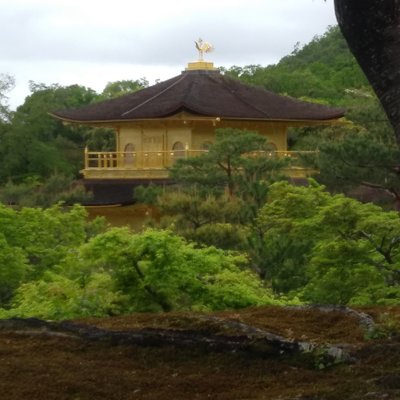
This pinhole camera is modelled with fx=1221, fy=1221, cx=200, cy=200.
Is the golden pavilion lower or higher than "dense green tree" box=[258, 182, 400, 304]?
higher

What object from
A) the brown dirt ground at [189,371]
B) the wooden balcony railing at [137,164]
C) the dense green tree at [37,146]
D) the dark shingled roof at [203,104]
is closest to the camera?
the brown dirt ground at [189,371]

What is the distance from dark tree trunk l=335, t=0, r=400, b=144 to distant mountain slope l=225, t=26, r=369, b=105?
46.4m

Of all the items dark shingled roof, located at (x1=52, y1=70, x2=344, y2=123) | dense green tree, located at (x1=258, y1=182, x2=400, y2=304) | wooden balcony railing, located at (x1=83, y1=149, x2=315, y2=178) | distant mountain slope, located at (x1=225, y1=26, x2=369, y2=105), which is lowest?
dense green tree, located at (x1=258, y1=182, x2=400, y2=304)

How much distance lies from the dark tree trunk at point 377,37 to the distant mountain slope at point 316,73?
46.4m

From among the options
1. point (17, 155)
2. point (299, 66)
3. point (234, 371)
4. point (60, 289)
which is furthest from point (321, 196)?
point (299, 66)

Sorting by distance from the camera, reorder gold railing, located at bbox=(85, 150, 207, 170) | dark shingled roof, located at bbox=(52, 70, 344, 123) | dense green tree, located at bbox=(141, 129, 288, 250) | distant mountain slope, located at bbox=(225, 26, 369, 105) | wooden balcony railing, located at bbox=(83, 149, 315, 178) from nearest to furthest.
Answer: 1. dense green tree, located at bbox=(141, 129, 288, 250)
2. wooden balcony railing, located at bbox=(83, 149, 315, 178)
3. dark shingled roof, located at bbox=(52, 70, 344, 123)
4. gold railing, located at bbox=(85, 150, 207, 170)
5. distant mountain slope, located at bbox=(225, 26, 369, 105)

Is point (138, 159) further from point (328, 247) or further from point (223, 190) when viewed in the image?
point (328, 247)

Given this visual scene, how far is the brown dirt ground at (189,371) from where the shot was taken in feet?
19.6

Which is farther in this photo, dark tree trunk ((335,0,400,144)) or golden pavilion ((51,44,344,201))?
golden pavilion ((51,44,344,201))

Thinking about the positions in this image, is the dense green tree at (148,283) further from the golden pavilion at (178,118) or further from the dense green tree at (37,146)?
the dense green tree at (37,146)

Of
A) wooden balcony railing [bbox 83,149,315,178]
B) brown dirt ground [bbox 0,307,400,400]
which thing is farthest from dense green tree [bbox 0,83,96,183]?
brown dirt ground [bbox 0,307,400,400]

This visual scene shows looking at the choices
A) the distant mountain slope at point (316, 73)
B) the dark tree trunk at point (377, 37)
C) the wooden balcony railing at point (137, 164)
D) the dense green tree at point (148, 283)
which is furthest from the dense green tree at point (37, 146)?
the dark tree trunk at point (377, 37)

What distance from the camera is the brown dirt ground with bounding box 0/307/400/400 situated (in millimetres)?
5965

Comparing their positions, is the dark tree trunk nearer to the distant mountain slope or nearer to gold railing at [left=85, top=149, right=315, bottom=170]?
gold railing at [left=85, top=149, right=315, bottom=170]
